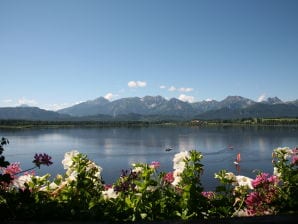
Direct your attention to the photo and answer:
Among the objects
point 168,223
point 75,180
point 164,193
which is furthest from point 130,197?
point 168,223

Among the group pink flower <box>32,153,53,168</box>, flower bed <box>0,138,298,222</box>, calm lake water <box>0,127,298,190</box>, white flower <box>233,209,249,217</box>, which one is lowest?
calm lake water <box>0,127,298,190</box>

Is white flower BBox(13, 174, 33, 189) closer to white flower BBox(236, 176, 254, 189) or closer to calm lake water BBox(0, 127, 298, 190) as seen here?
white flower BBox(236, 176, 254, 189)

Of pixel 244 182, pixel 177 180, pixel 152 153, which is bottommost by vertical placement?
pixel 152 153

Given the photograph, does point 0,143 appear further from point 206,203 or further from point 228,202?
point 228,202

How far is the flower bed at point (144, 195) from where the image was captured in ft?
13.8

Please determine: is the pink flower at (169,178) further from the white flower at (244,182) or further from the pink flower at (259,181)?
the pink flower at (259,181)

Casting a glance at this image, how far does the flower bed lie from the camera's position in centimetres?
421

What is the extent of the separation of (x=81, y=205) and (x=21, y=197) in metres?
0.79

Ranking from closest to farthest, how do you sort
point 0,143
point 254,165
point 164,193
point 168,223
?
point 168,223
point 0,143
point 164,193
point 254,165

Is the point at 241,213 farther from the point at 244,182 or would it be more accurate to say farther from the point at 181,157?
the point at 181,157

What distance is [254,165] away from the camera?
6469 centimetres

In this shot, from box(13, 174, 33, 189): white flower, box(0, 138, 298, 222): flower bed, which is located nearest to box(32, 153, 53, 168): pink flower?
box(0, 138, 298, 222): flower bed

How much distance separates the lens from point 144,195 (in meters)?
4.43

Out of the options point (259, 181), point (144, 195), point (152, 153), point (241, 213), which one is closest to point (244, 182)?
point (259, 181)
